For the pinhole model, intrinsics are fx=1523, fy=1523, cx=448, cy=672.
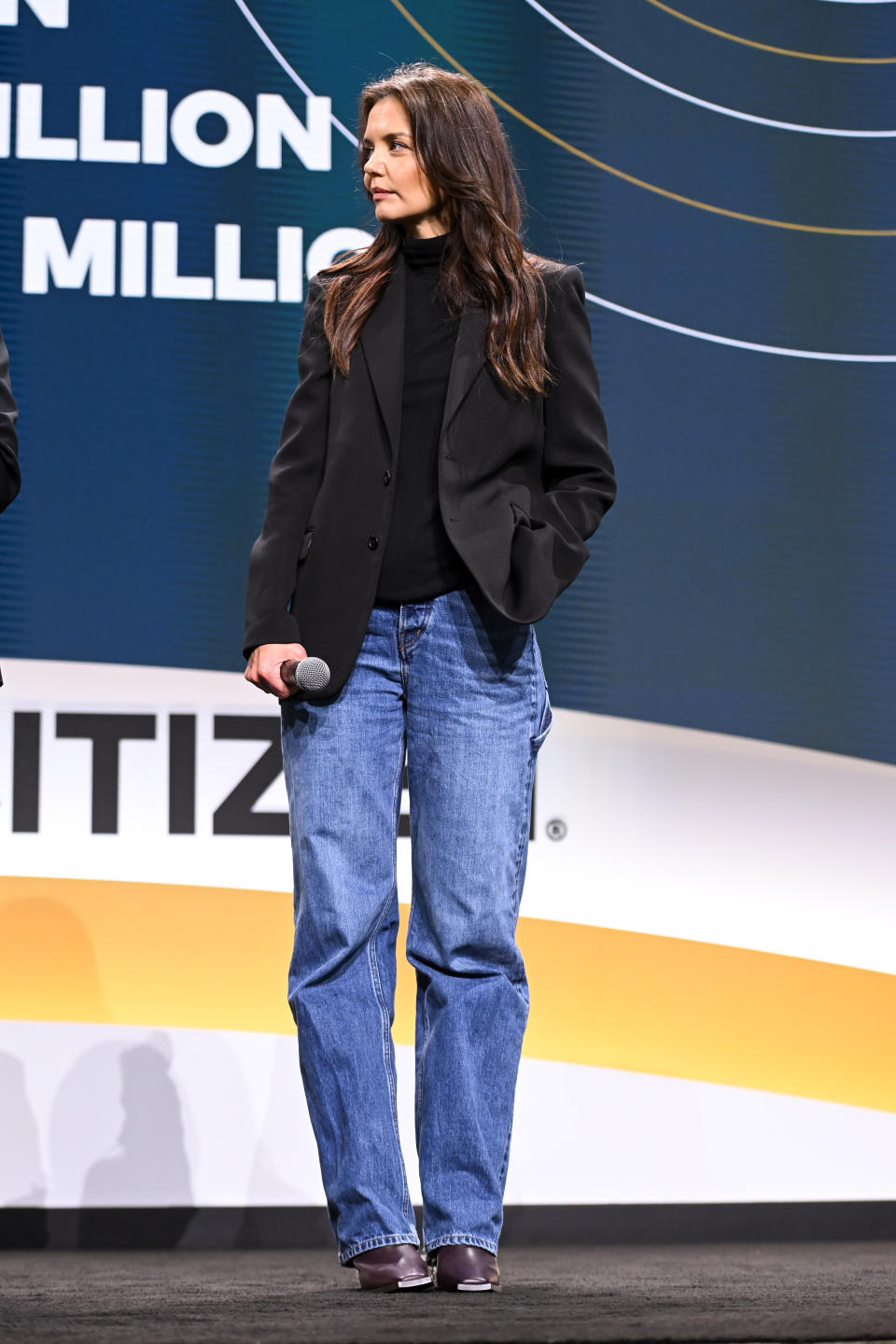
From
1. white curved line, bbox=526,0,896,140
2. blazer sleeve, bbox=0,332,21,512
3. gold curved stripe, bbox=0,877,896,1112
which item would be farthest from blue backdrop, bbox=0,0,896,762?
blazer sleeve, bbox=0,332,21,512

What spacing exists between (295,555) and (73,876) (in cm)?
103

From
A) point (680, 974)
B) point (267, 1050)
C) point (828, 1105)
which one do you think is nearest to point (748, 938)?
point (680, 974)

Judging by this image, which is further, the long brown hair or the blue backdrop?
the blue backdrop

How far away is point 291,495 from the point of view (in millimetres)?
1756

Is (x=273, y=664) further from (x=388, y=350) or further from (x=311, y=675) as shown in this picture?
(x=388, y=350)

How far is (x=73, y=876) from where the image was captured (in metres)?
2.54

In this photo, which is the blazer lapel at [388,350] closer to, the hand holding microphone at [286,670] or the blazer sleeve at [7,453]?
the hand holding microphone at [286,670]

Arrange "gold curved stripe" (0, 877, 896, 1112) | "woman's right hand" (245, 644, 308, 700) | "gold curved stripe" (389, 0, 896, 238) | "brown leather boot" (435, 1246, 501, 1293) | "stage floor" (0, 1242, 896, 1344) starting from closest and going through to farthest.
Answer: "stage floor" (0, 1242, 896, 1344) < "brown leather boot" (435, 1246, 501, 1293) < "woman's right hand" (245, 644, 308, 700) < "gold curved stripe" (0, 877, 896, 1112) < "gold curved stripe" (389, 0, 896, 238)

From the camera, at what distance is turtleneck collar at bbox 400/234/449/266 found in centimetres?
180

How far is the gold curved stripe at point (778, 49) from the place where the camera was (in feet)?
8.86

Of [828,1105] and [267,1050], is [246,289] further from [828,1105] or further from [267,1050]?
[828,1105]

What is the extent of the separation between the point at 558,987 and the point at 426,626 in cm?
111

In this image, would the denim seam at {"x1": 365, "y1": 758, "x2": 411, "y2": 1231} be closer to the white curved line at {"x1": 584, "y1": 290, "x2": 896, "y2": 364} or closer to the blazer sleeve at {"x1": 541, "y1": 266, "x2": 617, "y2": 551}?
the blazer sleeve at {"x1": 541, "y1": 266, "x2": 617, "y2": 551}

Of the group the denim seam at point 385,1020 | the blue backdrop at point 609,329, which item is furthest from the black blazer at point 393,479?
the blue backdrop at point 609,329
